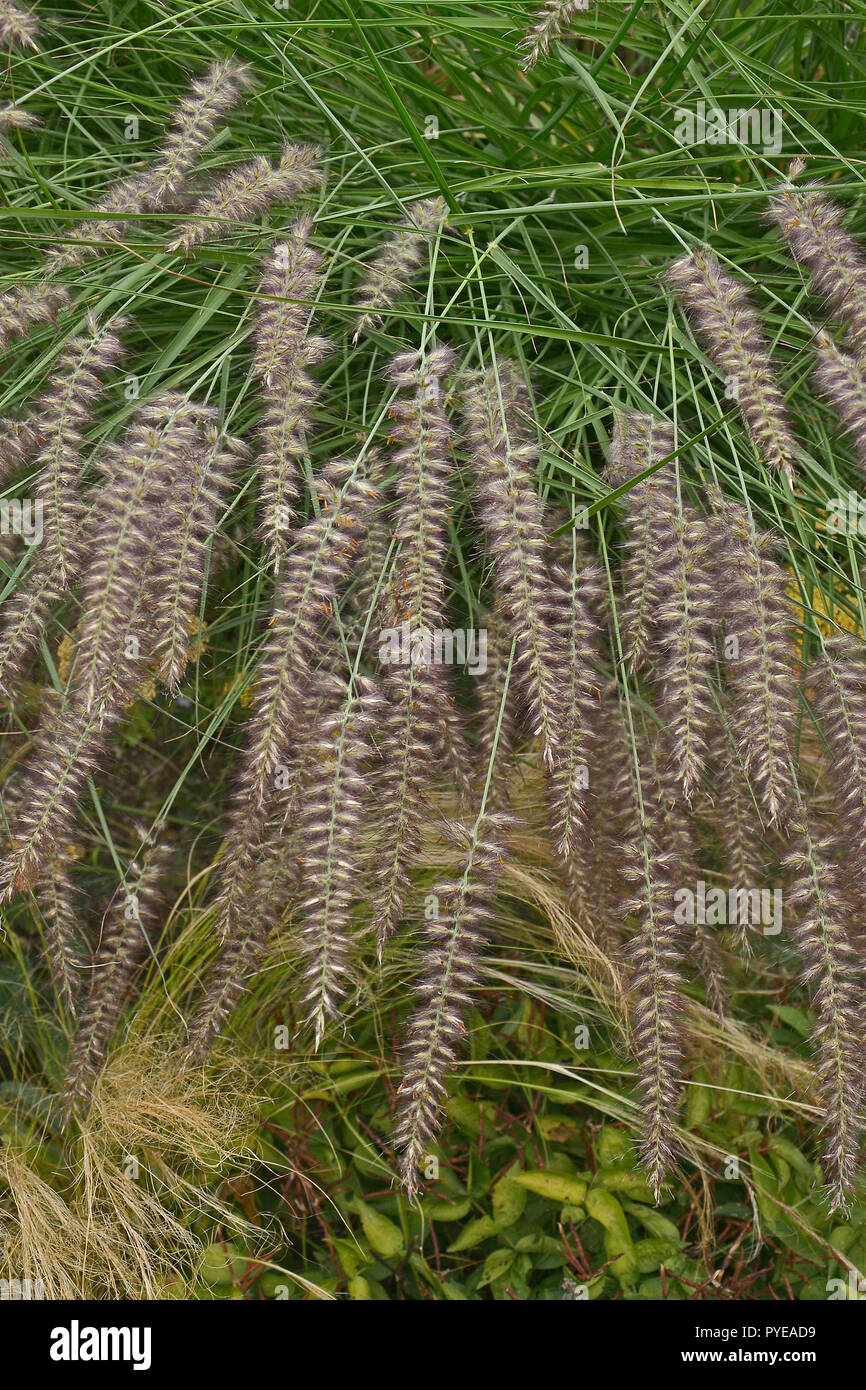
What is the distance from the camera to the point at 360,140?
2.31 m

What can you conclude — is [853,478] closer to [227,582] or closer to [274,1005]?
[227,582]

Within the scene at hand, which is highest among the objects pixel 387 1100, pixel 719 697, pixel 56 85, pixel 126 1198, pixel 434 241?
pixel 56 85

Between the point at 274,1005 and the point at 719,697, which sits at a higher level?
the point at 719,697

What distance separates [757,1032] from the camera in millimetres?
2383

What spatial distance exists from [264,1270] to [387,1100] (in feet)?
1.32

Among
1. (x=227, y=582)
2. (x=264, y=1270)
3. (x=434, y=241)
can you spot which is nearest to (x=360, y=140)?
(x=434, y=241)

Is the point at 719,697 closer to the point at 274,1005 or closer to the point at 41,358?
the point at 274,1005

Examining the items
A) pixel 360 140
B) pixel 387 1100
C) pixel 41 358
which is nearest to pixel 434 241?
pixel 360 140

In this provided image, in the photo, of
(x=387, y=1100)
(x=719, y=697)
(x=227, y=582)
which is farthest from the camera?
(x=227, y=582)

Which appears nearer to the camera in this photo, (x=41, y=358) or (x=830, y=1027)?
(x=830, y=1027)

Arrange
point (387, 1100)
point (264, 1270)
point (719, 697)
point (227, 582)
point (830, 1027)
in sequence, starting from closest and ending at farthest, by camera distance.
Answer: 1. point (830, 1027)
2. point (719, 697)
3. point (264, 1270)
4. point (387, 1100)
5. point (227, 582)

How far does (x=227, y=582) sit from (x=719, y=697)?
3.70 ft

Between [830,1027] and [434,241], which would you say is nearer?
[830,1027]

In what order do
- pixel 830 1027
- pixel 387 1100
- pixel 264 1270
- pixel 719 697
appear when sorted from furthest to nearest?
1. pixel 387 1100
2. pixel 264 1270
3. pixel 719 697
4. pixel 830 1027
